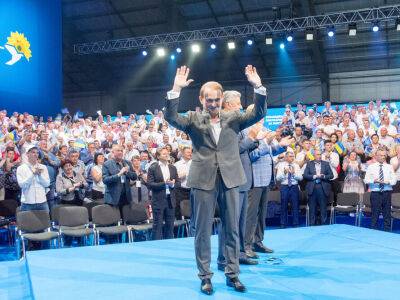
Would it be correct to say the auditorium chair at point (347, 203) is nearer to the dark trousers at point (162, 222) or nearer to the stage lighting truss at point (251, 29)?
the dark trousers at point (162, 222)

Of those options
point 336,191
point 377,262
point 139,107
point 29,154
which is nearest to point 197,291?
point 377,262

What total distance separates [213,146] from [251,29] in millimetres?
13113

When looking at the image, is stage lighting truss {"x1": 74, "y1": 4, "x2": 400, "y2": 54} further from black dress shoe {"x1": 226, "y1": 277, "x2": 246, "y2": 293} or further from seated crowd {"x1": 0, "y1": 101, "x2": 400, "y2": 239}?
black dress shoe {"x1": 226, "y1": 277, "x2": 246, "y2": 293}

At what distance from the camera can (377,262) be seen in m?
4.69

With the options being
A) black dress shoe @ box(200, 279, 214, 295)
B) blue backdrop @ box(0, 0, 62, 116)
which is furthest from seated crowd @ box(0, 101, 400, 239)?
blue backdrop @ box(0, 0, 62, 116)

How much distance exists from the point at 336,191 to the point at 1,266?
7177 millimetres

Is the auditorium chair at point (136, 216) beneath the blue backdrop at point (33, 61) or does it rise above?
beneath

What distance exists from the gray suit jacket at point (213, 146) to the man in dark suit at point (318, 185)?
6.04m

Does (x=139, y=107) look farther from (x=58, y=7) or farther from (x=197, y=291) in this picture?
(x=197, y=291)

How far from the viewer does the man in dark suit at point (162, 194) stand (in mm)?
7402

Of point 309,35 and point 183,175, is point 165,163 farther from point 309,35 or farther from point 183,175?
point 309,35

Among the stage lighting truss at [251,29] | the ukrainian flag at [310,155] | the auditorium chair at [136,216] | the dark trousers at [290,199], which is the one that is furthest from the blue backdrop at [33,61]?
the ukrainian flag at [310,155]

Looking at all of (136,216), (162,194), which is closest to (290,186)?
(162,194)

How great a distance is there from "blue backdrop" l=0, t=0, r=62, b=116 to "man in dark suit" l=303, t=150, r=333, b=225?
32.8ft
